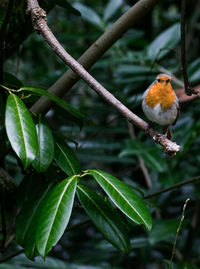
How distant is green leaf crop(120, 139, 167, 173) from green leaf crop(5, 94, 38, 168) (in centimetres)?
106

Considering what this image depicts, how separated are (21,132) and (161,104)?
87cm

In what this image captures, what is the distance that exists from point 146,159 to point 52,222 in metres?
1.20

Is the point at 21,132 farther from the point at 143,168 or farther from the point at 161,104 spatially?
the point at 143,168

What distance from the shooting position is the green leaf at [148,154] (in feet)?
6.62

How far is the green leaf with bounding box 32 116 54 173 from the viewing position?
1.09m

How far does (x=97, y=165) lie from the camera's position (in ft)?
10.3

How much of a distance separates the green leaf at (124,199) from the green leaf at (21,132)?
168mm

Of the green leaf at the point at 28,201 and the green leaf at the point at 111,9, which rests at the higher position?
the green leaf at the point at 111,9

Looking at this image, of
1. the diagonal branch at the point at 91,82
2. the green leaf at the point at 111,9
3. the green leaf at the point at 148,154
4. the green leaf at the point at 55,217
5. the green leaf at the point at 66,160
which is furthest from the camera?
the green leaf at the point at 111,9

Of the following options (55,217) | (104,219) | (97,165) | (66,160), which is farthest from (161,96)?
(97,165)

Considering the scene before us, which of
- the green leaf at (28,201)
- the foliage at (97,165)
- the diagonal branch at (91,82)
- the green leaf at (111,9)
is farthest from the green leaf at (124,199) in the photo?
the green leaf at (111,9)

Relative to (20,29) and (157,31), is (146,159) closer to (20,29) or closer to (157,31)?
(20,29)

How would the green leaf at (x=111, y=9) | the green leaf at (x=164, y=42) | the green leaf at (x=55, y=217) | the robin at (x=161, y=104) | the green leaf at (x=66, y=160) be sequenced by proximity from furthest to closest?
the green leaf at (x=111, y=9)
the green leaf at (x=164, y=42)
the robin at (x=161, y=104)
the green leaf at (x=66, y=160)
the green leaf at (x=55, y=217)

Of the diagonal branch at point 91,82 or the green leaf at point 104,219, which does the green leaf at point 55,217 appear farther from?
the diagonal branch at point 91,82
